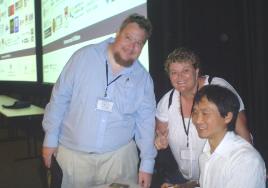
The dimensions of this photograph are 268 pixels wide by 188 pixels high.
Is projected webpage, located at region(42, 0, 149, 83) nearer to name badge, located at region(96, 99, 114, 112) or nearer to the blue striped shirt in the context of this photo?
the blue striped shirt

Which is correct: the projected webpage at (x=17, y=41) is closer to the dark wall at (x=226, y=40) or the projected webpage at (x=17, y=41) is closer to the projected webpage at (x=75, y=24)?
the projected webpage at (x=75, y=24)

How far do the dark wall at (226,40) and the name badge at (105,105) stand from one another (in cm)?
66

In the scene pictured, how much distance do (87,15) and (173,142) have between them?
6.03 feet

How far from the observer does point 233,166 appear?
4.19ft

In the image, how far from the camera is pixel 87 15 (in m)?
3.20

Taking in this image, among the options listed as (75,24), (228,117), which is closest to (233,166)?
(228,117)

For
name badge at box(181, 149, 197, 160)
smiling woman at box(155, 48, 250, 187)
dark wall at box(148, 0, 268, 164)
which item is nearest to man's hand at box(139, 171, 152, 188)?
smiling woman at box(155, 48, 250, 187)

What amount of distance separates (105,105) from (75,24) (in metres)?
1.92

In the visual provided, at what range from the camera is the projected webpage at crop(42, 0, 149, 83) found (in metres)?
2.65

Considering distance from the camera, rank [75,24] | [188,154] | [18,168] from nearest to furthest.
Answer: [188,154] < [75,24] < [18,168]

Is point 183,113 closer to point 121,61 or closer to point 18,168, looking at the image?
point 121,61

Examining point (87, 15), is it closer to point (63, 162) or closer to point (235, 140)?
point (63, 162)

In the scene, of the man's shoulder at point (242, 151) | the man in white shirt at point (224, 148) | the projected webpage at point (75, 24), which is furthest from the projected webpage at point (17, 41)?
the man's shoulder at point (242, 151)

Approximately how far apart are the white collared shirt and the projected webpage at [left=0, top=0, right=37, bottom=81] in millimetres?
3762
